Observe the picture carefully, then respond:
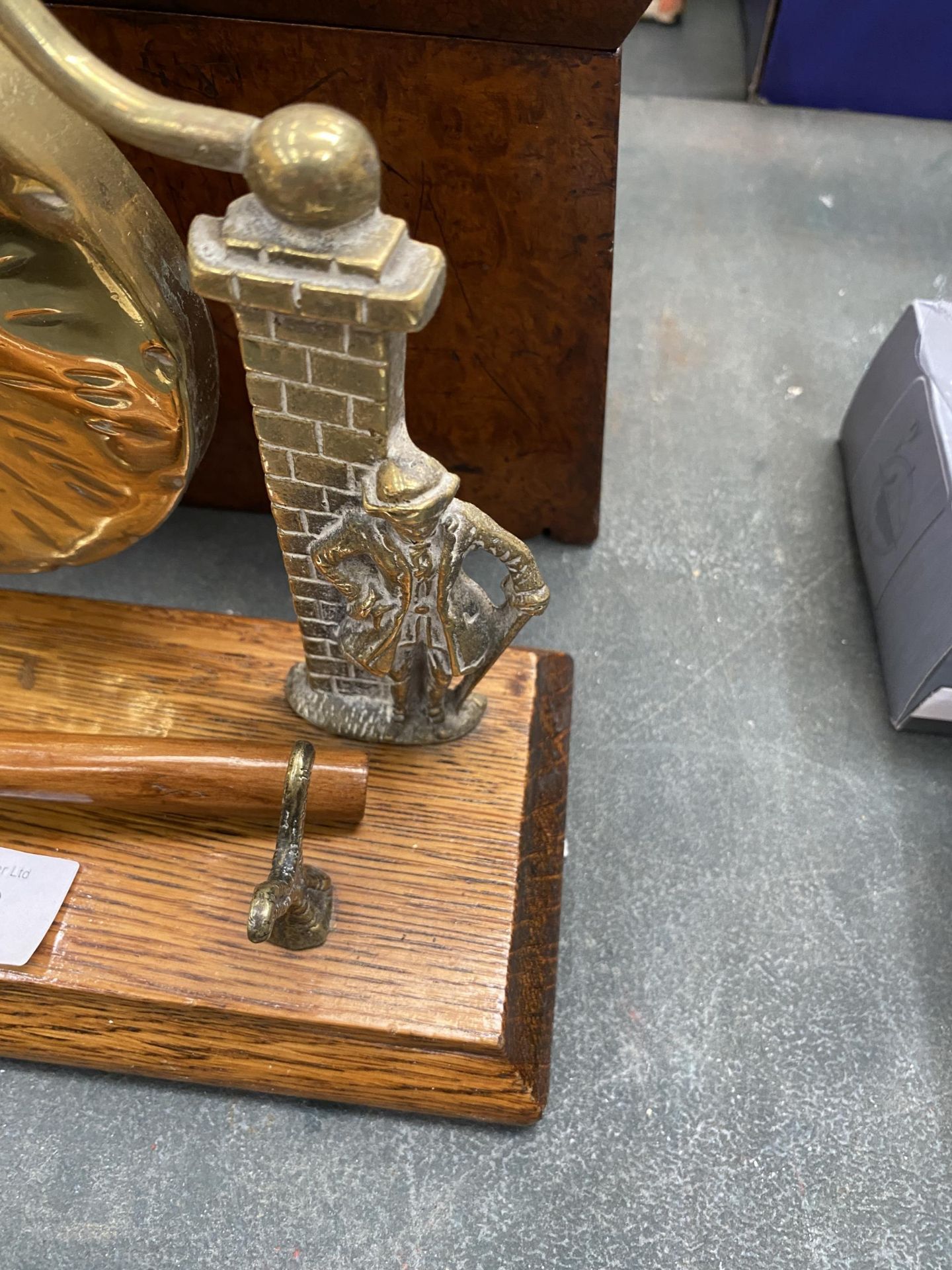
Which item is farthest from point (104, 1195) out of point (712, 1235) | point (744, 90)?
point (744, 90)

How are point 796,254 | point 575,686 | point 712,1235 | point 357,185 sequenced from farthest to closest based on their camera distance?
1. point 796,254
2. point 575,686
3. point 712,1235
4. point 357,185

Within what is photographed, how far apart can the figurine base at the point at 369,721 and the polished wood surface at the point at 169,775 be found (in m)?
0.07

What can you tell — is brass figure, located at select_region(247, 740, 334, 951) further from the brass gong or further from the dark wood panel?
the dark wood panel

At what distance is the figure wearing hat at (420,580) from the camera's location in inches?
28.9

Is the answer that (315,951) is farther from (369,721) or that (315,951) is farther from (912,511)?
(912,511)

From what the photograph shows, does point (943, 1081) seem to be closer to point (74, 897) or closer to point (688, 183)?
point (74, 897)

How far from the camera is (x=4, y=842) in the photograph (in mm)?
929

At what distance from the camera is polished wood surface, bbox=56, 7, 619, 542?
2.98ft

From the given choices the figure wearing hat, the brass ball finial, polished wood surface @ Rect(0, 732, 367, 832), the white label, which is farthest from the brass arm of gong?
the white label

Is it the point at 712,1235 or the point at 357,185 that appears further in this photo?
the point at 712,1235

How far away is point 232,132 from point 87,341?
0.24 m

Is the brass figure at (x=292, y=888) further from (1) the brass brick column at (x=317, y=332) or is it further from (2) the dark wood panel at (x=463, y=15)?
(2) the dark wood panel at (x=463, y=15)

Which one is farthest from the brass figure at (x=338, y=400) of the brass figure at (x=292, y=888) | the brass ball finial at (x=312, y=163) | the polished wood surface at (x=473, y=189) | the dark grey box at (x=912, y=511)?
the dark grey box at (x=912, y=511)

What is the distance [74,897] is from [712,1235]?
616mm
